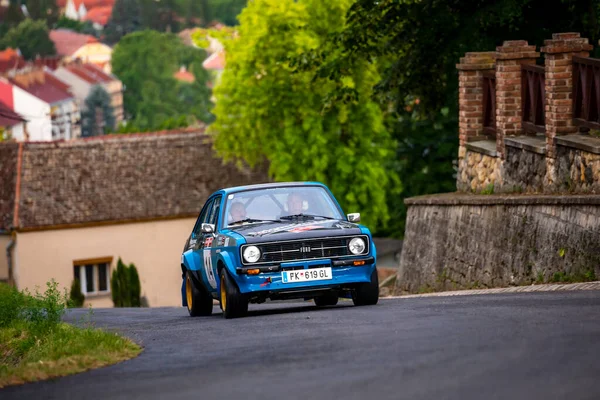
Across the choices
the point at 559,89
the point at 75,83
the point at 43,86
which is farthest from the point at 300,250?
the point at 75,83

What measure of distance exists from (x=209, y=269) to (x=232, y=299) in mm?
1118

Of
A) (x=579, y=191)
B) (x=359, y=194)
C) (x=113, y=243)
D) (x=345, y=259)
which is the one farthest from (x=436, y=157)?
(x=345, y=259)

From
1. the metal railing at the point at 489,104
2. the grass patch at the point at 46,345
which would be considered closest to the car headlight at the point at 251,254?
the grass patch at the point at 46,345

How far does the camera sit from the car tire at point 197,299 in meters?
18.2

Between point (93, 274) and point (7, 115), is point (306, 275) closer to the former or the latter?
point (93, 274)

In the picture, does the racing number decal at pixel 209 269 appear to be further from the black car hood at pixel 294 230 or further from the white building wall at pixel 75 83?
the white building wall at pixel 75 83

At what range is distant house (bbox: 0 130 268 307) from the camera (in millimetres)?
59906

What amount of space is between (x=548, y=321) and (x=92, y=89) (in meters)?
123

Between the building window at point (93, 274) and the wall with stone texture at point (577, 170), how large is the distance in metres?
41.7

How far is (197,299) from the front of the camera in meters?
18.2

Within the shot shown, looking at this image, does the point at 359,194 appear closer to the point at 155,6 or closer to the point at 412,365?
the point at 412,365

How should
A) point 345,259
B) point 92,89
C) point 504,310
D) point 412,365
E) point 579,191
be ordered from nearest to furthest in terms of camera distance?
1. point 412,365
2. point 504,310
3. point 345,259
4. point 579,191
5. point 92,89

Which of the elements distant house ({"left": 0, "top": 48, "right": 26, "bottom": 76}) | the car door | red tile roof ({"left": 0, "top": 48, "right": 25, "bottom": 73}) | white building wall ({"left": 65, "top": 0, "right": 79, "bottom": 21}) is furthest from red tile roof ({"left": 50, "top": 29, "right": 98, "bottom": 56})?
the car door

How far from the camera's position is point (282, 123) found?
2356 inches
